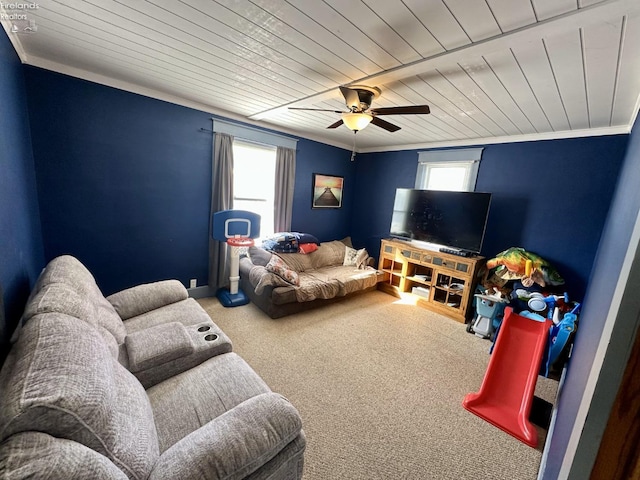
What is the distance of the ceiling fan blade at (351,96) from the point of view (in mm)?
1915

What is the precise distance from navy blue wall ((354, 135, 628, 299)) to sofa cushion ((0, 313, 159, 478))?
158 inches

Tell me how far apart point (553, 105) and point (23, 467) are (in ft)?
11.7

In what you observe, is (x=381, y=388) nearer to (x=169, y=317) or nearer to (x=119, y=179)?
(x=169, y=317)

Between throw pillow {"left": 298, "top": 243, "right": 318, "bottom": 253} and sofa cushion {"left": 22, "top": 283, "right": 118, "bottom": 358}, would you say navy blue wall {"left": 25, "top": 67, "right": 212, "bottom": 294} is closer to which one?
throw pillow {"left": 298, "top": 243, "right": 318, "bottom": 253}

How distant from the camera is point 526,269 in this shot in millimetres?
2936

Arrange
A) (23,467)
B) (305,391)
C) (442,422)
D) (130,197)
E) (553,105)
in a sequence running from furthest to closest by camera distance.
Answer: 1. (130,197)
2. (553,105)
3. (305,391)
4. (442,422)
5. (23,467)

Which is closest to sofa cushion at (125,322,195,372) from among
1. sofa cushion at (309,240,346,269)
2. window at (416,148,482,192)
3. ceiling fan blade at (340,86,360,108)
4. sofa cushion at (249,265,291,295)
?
sofa cushion at (249,265,291,295)

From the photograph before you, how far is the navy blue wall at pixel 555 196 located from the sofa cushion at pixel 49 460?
13.4 ft

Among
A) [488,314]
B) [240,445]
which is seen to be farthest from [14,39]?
[488,314]

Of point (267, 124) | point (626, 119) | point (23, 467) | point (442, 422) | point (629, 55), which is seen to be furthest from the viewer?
point (267, 124)

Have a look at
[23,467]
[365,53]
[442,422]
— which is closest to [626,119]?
[365,53]

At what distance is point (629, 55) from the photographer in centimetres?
145

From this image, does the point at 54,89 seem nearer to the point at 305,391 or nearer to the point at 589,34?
the point at 305,391

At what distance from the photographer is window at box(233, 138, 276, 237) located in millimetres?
3613
